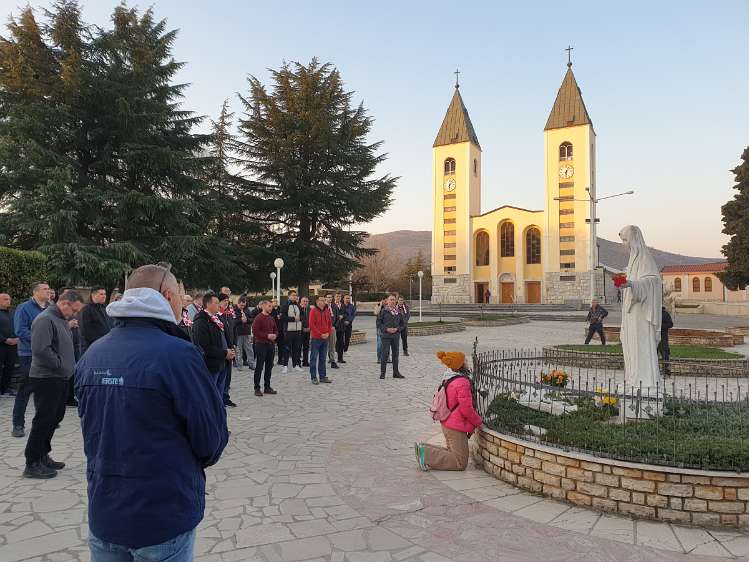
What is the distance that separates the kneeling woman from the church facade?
1847 inches

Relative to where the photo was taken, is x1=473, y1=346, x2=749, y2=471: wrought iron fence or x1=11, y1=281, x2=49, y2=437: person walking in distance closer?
x1=473, y1=346, x2=749, y2=471: wrought iron fence

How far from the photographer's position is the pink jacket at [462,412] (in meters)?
5.43

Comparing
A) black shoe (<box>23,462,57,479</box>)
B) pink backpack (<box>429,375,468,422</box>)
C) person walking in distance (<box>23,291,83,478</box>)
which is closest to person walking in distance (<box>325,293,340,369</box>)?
pink backpack (<box>429,375,468,422</box>)

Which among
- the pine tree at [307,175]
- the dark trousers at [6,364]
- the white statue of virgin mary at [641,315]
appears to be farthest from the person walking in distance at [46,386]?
the pine tree at [307,175]

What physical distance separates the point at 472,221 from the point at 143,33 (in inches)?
1625

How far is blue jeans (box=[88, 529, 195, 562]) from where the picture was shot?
1924 mm

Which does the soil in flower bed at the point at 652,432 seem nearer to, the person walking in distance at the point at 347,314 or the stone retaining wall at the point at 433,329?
the person walking in distance at the point at 347,314

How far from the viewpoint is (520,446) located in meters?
5.01

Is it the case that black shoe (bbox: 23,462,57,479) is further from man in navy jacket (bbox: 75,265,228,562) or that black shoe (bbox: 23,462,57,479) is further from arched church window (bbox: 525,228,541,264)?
arched church window (bbox: 525,228,541,264)

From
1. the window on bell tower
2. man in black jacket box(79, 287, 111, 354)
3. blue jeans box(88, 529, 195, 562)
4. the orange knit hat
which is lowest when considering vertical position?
blue jeans box(88, 529, 195, 562)

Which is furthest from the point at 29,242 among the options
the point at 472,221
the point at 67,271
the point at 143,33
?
the point at 472,221

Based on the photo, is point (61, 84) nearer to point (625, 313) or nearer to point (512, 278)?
point (625, 313)

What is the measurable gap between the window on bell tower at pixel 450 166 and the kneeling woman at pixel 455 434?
5524 centimetres

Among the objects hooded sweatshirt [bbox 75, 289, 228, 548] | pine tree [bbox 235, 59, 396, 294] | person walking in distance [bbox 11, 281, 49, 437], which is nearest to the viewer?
hooded sweatshirt [bbox 75, 289, 228, 548]
